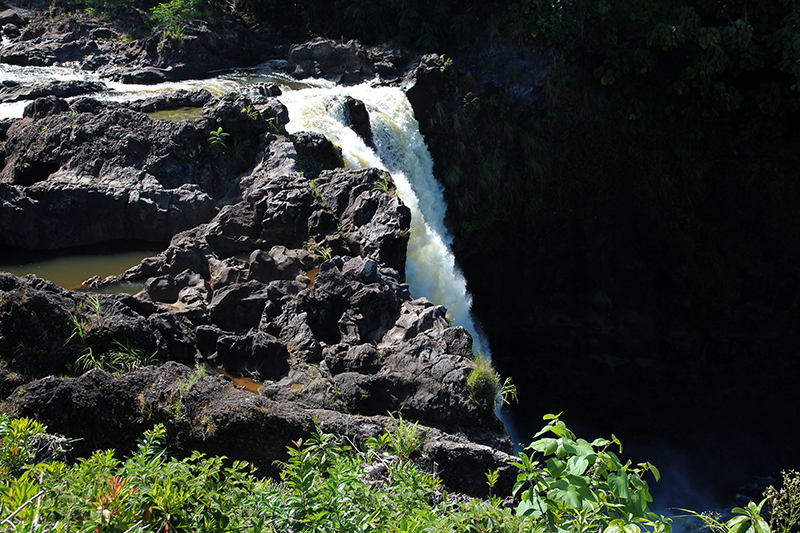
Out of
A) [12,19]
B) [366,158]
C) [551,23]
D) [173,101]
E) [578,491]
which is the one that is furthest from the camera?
[12,19]

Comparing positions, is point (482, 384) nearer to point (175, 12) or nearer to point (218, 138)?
point (218, 138)

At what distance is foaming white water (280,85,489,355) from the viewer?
9.16 m

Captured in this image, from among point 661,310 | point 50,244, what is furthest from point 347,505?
point 661,310

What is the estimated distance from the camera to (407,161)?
1155 cm

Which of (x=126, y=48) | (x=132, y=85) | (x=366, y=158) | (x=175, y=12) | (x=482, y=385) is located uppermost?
(x=175, y=12)

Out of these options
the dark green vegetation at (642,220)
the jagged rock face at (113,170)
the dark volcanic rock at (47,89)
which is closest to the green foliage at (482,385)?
the jagged rock face at (113,170)

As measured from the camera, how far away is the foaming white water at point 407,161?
30.0 ft

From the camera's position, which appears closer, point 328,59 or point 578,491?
point 578,491

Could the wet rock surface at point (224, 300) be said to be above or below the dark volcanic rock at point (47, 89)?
below

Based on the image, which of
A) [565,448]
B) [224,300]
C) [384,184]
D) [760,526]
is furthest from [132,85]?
[760,526]

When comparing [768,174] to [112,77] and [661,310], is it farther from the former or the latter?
[112,77]

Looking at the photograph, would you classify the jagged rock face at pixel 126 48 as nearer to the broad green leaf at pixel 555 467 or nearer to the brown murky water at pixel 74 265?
the brown murky water at pixel 74 265

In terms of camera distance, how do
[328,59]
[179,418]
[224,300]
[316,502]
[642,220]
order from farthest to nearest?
[328,59], [642,220], [224,300], [179,418], [316,502]

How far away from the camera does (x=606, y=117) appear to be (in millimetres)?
13508
